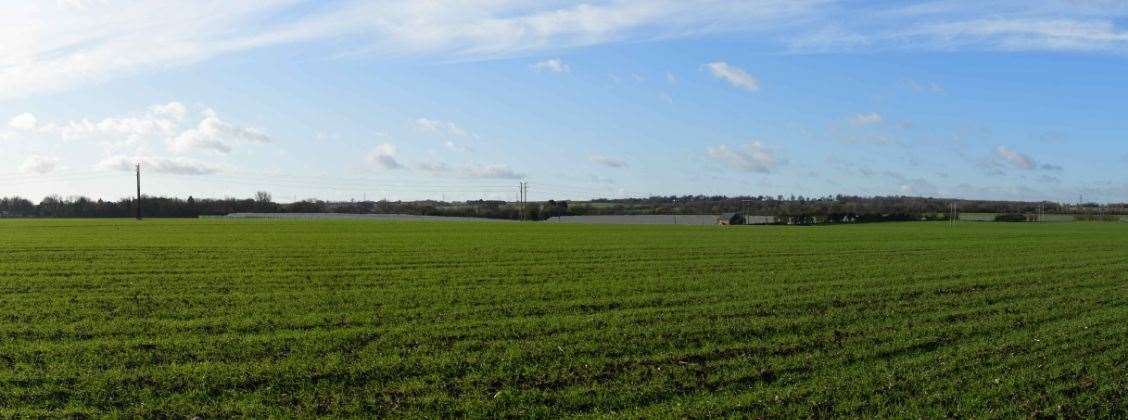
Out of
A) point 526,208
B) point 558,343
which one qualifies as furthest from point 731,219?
point 558,343

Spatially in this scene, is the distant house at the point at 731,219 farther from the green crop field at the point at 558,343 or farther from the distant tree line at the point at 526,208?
the green crop field at the point at 558,343

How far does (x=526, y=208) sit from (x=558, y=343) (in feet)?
405

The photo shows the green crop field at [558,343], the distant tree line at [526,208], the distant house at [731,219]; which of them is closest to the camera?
the green crop field at [558,343]

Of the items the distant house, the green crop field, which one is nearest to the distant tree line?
the distant house

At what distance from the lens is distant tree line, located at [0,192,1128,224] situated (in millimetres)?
130375

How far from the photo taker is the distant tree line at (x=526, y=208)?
130375 millimetres

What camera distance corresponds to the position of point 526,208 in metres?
136

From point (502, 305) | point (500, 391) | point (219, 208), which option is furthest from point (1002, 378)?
point (219, 208)

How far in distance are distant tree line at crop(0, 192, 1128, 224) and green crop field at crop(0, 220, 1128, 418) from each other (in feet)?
318

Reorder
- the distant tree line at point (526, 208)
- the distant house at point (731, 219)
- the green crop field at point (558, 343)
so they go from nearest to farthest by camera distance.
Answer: the green crop field at point (558, 343)
the distant house at point (731, 219)
the distant tree line at point (526, 208)

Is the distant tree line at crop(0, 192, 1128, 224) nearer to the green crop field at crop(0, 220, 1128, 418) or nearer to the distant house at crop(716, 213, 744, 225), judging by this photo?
the distant house at crop(716, 213, 744, 225)

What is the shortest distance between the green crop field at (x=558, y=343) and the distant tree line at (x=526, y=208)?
96.8 meters

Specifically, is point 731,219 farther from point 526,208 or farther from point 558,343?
point 558,343

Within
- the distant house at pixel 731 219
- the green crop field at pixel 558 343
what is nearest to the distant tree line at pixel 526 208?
the distant house at pixel 731 219
